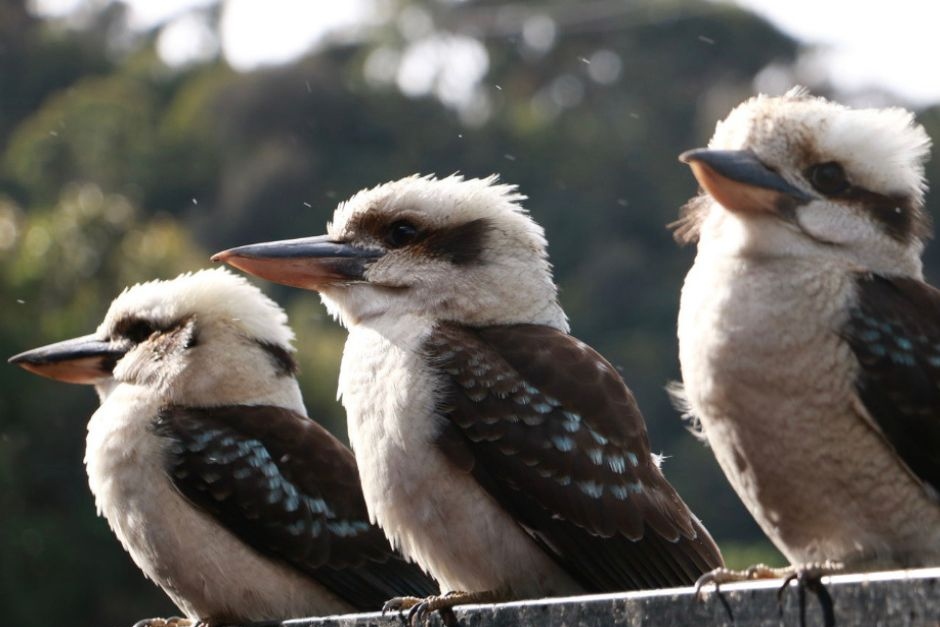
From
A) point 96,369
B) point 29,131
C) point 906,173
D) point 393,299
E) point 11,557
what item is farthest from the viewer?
point 29,131

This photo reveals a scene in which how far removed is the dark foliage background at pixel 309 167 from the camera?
23438mm

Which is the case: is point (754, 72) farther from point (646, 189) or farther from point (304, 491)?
point (304, 491)

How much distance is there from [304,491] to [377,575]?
1.00ft

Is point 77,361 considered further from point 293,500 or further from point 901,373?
point 901,373

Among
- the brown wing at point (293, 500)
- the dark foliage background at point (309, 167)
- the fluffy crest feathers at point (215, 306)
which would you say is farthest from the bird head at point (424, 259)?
the dark foliage background at point (309, 167)

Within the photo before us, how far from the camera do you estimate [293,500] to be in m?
5.10

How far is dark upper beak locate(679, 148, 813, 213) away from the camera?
12.6 feet

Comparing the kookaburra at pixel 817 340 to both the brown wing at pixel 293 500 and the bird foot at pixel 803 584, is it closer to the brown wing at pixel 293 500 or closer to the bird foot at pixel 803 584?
the bird foot at pixel 803 584

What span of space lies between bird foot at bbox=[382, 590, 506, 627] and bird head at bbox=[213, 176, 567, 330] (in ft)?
2.39

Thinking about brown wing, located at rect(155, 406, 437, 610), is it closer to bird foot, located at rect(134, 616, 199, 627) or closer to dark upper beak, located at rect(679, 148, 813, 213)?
bird foot, located at rect(134, 616, 199, 627)

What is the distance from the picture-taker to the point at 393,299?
4723mm

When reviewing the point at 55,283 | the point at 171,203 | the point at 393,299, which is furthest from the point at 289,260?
the point at 171,203

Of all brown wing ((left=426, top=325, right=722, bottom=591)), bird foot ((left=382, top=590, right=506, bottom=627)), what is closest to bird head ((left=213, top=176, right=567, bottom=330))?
brown wing ((left=426, top=325, right=722, bottom=591))

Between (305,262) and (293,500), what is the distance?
0.71 metres
